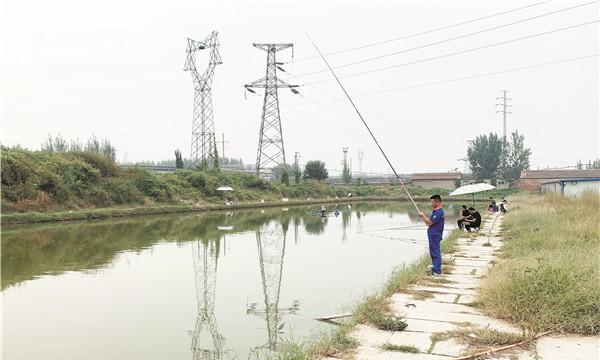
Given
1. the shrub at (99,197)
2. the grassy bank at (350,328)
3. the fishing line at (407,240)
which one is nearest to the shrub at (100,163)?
the shrub at (99,197)

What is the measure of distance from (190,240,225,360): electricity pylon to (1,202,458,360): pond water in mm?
20

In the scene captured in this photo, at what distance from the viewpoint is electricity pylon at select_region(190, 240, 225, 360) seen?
221 inches

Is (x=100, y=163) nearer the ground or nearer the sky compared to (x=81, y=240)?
nearer the sky

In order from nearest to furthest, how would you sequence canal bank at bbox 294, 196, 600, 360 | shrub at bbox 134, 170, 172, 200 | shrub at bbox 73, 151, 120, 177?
canal bank at bbox 294, 196, 600, 360 < shrub at bbox 73, 151, 120, 177 < shrub at bbox 134, 170, 172, 200

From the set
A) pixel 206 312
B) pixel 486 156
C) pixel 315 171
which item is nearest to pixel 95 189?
pixel 206 312

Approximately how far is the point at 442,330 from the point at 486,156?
66248mm

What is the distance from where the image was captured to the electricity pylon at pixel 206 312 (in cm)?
561

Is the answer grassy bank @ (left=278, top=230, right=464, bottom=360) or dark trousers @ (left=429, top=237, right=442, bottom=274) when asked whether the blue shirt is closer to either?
dark trousers @ (left=429, top=237, right=442, bottom=274)

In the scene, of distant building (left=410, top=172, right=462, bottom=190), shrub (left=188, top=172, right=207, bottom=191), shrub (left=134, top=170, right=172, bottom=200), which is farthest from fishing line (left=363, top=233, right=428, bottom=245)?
distant building (left=410, top=172, right=462, bottom=190)

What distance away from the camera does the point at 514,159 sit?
235 feet

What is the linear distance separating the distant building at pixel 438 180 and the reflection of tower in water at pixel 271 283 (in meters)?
58.5

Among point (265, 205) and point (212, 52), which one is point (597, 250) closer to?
point (265, 205)

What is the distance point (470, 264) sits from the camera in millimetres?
9219

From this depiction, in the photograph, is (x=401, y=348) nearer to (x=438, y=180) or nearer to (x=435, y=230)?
(x=435, y=230)
